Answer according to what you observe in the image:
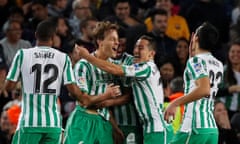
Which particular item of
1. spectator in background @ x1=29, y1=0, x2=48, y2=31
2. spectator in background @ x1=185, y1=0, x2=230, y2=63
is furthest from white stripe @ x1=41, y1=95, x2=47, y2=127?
spectator in background @ x1=185, y1=0, x2=230, y2=63

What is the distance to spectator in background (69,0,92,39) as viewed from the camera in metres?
15.8

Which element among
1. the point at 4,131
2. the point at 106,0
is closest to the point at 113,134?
the point at 4,131

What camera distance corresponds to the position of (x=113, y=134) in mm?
10711

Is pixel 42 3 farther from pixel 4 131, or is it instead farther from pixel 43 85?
pixel 43 85

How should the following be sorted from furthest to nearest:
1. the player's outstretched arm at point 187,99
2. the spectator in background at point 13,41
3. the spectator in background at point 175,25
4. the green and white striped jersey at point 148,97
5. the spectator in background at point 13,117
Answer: the spectator in background at point 175,25, the spectator in background at point 13,41, the spectator in background at point 13,117, the green and white striped jersey at point 148,97, the player's outstretched arm at point 187,99

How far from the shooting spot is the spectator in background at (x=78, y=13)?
621 inches

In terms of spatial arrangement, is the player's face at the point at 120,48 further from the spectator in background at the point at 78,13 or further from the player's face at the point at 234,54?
the spectator in background at the point at 78,13

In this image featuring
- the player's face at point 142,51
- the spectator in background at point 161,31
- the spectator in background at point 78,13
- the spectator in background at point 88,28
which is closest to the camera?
the player's face at point 142,51

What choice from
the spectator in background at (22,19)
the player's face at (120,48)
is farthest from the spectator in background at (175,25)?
the player's face at (120,48)

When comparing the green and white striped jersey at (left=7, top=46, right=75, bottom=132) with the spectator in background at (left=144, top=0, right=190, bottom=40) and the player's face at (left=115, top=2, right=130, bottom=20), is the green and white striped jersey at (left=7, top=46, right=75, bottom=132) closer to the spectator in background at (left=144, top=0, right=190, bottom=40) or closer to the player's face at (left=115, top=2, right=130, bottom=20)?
the player's face at (left=115, top=2, right=130, bottom=20)

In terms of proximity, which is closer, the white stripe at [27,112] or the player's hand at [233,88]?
the white stripe at [27,112]

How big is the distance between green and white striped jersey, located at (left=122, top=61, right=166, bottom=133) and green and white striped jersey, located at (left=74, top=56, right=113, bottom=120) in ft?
1.13

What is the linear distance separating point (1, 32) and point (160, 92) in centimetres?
571

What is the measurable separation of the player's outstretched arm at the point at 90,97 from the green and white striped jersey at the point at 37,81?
0.24 m
